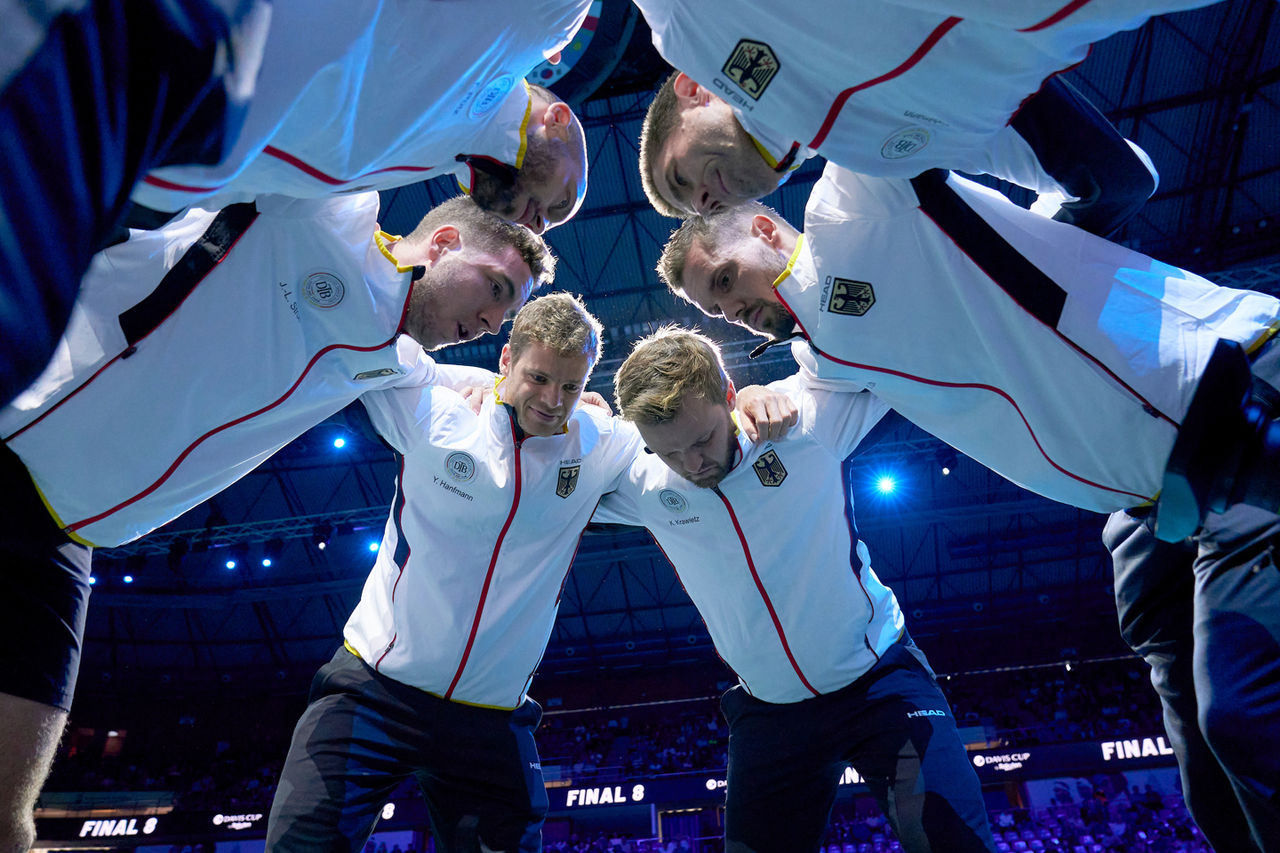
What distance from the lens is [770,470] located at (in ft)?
12.1

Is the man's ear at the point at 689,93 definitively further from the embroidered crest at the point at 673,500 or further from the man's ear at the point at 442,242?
the embroidered crest at the point at 673,500

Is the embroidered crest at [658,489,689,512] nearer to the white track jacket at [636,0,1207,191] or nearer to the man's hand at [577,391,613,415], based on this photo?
the man's hand at [577,391,613,415]

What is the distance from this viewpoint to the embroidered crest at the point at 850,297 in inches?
104

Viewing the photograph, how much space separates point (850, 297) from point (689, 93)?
860 millimetres

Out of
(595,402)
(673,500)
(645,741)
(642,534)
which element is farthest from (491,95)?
(645,741)

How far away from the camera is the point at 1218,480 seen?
2.28m

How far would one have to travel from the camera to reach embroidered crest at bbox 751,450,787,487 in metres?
3.69

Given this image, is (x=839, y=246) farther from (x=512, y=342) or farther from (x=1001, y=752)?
(x=1001, y=752)

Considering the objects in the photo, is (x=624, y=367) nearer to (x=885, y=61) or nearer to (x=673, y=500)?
(x=673, y=500)

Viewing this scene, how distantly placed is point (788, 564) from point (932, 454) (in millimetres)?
13729

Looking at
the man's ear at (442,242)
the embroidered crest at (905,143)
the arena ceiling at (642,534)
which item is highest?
the arena ceiling at (642,534)

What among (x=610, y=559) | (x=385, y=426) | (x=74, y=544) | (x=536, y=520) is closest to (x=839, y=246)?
(x=536, y=520)

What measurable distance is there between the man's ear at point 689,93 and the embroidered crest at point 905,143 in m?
0.74

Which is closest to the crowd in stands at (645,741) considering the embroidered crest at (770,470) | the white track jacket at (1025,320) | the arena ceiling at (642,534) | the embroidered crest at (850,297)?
the arena ceiling at (642,534)
